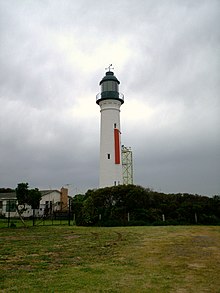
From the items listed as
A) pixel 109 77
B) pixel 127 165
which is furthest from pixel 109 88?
pixel 127 165

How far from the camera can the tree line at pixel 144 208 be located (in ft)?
74.6

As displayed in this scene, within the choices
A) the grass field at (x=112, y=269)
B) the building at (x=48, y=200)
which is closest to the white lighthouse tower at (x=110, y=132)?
the building at (x=48, y=200)

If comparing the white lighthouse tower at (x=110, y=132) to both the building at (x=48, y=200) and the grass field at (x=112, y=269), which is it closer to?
the building at (x=48, y=200)

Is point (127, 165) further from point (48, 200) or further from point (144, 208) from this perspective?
point (144, 208)

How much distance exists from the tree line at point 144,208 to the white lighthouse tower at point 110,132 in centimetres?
511

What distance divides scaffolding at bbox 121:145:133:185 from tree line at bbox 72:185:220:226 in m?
13.0

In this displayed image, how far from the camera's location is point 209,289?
5.39m

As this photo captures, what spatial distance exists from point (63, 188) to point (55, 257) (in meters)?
33.7

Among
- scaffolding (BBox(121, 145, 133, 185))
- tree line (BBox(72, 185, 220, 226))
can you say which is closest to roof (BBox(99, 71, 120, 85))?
scaffolding (BBox(121, 145, 133, 185))

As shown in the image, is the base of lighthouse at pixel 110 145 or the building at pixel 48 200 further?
the building at pixel 48 200

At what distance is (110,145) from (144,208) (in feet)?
28.2

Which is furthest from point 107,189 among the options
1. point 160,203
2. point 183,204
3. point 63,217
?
point 63,217

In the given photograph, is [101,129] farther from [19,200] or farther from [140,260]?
[140,260]

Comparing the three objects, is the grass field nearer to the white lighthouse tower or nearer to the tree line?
the tree line
